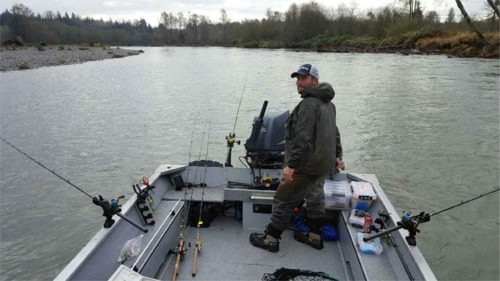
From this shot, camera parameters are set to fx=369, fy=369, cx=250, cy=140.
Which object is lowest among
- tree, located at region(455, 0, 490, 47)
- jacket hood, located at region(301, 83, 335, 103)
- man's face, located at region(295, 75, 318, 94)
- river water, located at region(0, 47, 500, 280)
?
river water, located at region(0, 47, 500, 280)

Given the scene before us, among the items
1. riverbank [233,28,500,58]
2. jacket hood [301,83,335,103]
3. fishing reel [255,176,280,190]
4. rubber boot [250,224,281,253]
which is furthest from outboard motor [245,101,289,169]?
riverbank [233,28,500,58]

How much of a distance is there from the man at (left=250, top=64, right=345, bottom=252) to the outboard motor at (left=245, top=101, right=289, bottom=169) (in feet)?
3.06

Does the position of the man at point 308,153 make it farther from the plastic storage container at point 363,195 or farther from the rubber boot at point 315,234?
the plastic storage container at point 363,195

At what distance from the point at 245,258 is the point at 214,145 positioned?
20.9 feet

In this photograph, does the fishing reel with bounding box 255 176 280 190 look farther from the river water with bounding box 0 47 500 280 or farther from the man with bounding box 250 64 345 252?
the river water with bounding box 0 47 500 280

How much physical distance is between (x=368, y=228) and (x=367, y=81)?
57.0ft

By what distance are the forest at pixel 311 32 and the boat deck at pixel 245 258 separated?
2215 millimetres

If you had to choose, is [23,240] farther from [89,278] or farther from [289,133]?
[289,133]

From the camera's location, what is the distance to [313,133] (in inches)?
120

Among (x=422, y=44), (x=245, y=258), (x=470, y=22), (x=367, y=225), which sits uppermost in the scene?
(x=422, y=44)

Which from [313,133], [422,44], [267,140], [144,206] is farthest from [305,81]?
[422,44]

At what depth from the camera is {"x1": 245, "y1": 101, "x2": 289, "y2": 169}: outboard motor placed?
165 inches

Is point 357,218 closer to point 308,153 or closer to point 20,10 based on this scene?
point 308,153

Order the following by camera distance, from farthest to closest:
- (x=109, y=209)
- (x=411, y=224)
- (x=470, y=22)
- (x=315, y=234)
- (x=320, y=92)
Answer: (x=315, y=234)
(x=320, y=92)
(x=109, y=209)
(x=411, y=224)
(x=470, y=22)
